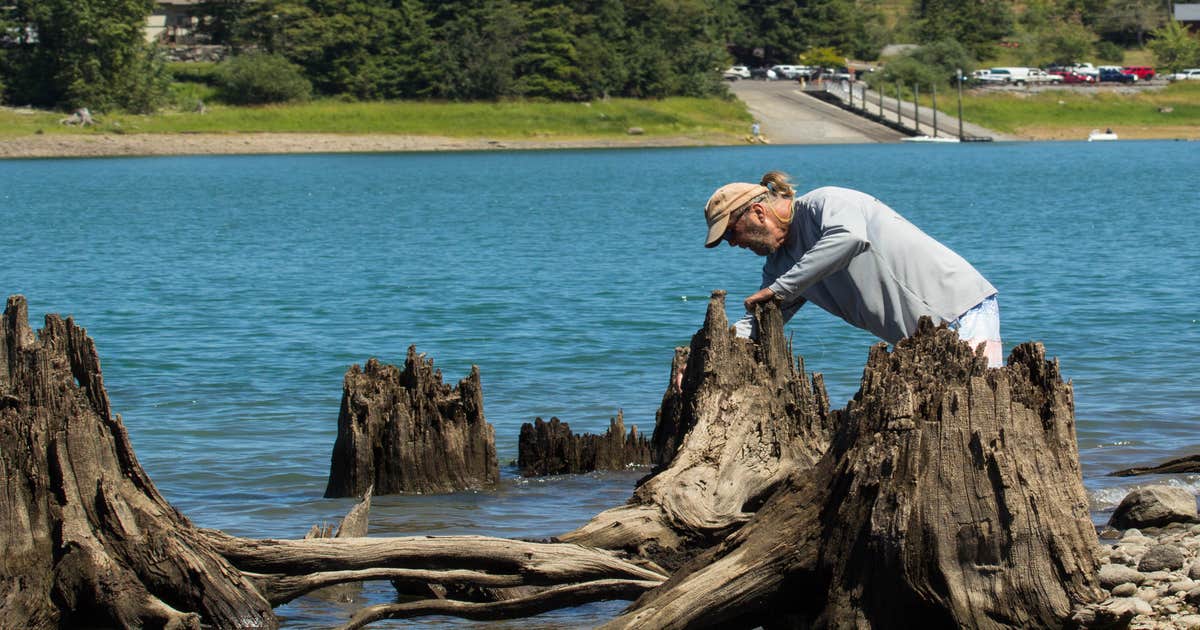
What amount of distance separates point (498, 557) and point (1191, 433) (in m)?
8.37

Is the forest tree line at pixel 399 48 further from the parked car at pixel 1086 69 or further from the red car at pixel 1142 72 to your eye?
the red car at pixel 1142 72

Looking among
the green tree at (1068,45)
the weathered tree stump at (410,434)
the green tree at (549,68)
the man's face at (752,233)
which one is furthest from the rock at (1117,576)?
the green tree at (1068,45)

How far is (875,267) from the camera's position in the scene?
7.05 metres

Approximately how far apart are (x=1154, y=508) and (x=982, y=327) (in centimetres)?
281

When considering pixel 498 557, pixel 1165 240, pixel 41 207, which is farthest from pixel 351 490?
pixel 41 207

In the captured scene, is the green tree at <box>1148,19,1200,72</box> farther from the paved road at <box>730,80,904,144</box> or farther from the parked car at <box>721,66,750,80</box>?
the parked car at <box>721,66,750,80</box>

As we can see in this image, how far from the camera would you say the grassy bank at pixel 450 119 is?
10425cm

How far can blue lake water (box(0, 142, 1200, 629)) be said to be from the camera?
1269 cm

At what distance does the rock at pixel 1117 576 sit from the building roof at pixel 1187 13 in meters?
176

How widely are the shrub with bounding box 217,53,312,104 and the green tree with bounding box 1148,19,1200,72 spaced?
78030 millimetres

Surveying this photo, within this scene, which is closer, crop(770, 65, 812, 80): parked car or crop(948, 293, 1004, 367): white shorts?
crop(948, 293, 1004, 367): white shorts

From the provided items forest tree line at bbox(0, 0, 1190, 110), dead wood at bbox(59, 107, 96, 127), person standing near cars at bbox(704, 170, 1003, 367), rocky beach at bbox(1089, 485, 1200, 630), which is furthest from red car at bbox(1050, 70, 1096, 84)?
person standing near cars at bbox(704, 170, 1003, 367)

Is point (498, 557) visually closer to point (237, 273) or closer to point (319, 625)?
point (319, 625)

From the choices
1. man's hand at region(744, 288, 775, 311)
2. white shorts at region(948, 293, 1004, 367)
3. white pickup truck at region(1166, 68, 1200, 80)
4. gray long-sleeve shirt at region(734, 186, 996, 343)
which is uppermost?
gray long-sleeve shirt at region(734, 186, 996, 343)
